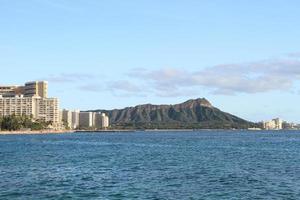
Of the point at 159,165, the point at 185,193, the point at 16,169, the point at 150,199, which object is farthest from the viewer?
the point at 159,165

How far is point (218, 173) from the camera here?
65312 millimetres

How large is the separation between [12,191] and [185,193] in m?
15.3

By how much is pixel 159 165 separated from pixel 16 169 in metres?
19.6

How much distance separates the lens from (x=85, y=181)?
5597 cm

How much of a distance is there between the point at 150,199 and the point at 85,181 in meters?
13.6

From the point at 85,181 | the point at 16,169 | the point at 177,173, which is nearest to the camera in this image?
the point at 85,181

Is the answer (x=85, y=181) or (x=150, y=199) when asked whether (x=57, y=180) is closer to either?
(x=85, y=181)

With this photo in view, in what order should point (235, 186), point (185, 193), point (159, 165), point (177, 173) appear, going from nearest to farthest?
1. point (185, 193)
2. point (235, 186)
3. point (177, 173)
4. point (159, 165)

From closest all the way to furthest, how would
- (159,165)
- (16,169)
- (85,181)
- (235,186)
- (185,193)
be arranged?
(185,193) < (235,186) < (85,181) < (16,169) < (159,165)

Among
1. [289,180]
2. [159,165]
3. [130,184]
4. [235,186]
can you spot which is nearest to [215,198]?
[235,186]

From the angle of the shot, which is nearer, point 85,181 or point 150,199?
point 150,199

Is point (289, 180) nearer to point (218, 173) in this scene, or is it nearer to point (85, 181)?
point (218, 173)

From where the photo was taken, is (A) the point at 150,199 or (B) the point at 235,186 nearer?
(A) the point at 150,199

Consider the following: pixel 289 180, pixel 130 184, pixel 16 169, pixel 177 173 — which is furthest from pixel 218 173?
pixel 16 169
